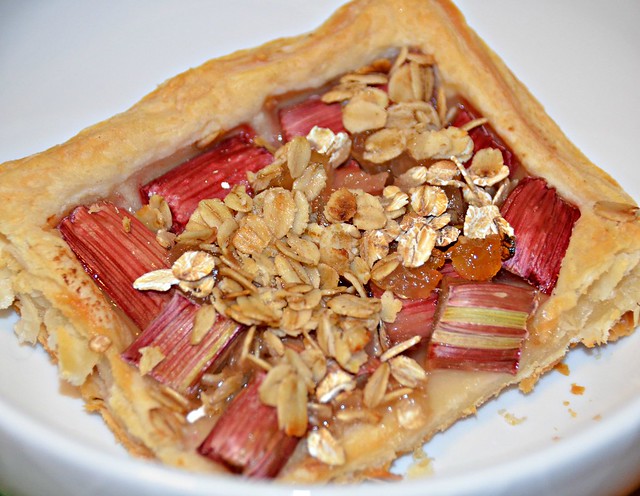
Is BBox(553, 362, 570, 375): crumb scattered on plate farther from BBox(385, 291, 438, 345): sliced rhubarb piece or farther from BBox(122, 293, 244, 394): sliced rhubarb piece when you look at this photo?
BBox(122, 293, 244, 394): sliced rhubarb piece

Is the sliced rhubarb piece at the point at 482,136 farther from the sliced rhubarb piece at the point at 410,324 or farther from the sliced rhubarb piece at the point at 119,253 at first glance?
the sliced rhubarb piece at the point at 119,253

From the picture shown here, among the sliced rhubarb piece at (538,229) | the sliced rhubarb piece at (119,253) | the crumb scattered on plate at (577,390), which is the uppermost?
the sliced rhubarb piece at (119,253)

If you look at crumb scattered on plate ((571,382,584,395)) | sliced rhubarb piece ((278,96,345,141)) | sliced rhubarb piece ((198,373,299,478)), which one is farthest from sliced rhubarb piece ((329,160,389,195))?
crumb scattered on plate ((571,382,584,395))

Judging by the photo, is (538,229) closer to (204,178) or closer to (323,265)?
(323,265)

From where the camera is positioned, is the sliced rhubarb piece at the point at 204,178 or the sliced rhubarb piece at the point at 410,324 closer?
the sliced rhubarb piece at the point at 410,324

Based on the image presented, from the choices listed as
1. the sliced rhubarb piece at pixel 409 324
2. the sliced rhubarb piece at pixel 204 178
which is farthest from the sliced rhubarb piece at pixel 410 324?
the sliced rhubarb piece at pixel 204 178

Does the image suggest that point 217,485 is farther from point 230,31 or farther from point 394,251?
point 230,31

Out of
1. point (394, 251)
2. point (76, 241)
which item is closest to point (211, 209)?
point (76, 241)
